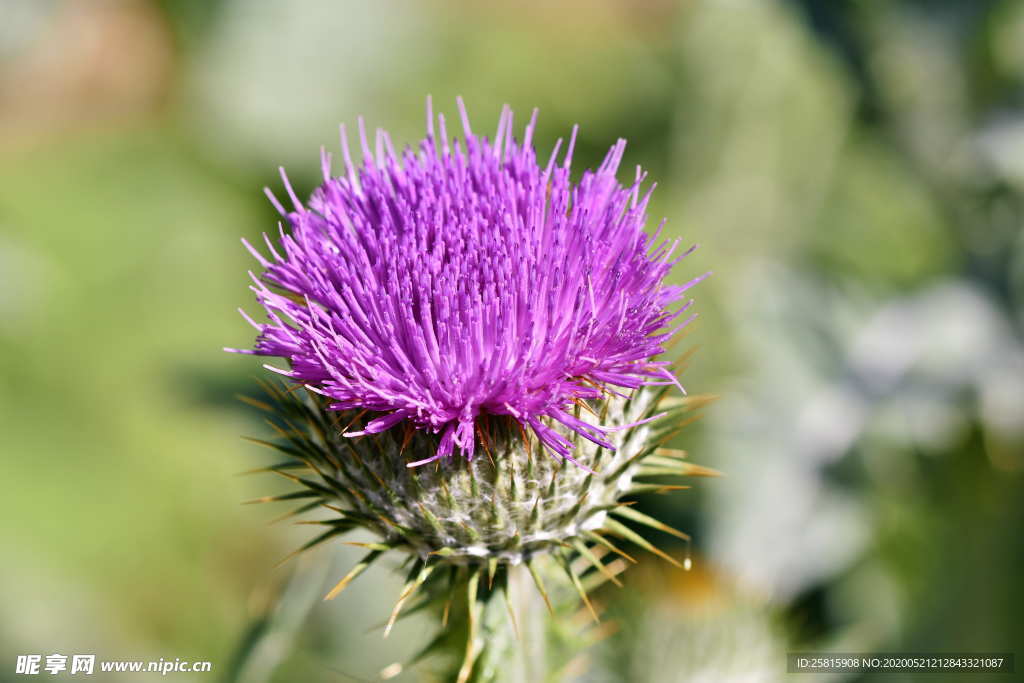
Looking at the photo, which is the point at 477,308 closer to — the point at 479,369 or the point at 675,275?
the point at 479,369

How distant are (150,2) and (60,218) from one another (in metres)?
2.86

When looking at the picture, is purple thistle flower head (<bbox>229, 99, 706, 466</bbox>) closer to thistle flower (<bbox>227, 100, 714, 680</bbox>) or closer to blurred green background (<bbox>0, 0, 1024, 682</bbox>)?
thistle flower (<bbox>227, 100, 714, 680</bbox>)

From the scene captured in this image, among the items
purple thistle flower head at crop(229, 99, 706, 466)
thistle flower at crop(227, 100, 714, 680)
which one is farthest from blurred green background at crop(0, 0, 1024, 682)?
purple thistle flower head at crop(229, 99, 706, 466)

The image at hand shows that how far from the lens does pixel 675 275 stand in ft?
17.6

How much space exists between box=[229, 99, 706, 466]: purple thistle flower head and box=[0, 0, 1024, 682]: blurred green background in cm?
94

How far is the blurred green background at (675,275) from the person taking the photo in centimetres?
376

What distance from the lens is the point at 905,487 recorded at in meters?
4.15

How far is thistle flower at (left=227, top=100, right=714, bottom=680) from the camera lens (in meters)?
1.89

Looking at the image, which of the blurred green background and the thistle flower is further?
the blurred green background

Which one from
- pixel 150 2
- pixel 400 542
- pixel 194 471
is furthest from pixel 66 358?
pixel 400 542

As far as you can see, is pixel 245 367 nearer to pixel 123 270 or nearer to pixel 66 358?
pixel 66 358

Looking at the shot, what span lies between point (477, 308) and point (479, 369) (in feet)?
0.43

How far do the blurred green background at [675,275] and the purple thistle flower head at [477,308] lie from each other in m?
0.94

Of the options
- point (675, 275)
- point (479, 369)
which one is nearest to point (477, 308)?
point (479, 369)
